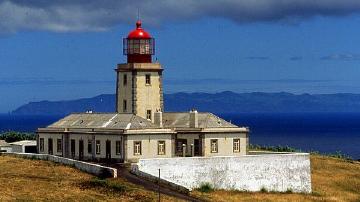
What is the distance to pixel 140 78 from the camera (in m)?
62.3

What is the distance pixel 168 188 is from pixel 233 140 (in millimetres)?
11086

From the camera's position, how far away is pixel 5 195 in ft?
152

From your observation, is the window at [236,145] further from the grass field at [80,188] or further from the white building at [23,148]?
the white building at [23,148]

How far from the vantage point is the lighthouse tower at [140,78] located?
62062mm

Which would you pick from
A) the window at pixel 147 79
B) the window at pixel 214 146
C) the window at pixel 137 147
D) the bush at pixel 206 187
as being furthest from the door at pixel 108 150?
→ the window at pixel 214 146

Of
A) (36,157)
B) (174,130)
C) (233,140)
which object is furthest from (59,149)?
(233,140)

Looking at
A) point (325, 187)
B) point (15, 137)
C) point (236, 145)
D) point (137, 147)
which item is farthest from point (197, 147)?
point (15, 137)

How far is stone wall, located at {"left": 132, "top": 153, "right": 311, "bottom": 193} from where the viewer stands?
53875 mm

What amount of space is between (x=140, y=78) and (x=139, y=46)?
2414mm

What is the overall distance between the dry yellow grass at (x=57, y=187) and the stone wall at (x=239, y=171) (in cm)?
368

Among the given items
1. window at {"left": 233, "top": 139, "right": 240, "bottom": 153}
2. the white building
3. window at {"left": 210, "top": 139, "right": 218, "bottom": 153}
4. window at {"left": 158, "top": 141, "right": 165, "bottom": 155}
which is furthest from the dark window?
the white building

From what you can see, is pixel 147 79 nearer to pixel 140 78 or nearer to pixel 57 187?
pixel 140 78

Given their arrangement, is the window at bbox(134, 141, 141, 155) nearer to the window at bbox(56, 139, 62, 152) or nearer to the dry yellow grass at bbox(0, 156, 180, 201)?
the dry yellow grass at bbox(0, 156, 180, 201)

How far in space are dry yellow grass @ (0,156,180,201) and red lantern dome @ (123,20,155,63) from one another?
10977 millimetres
